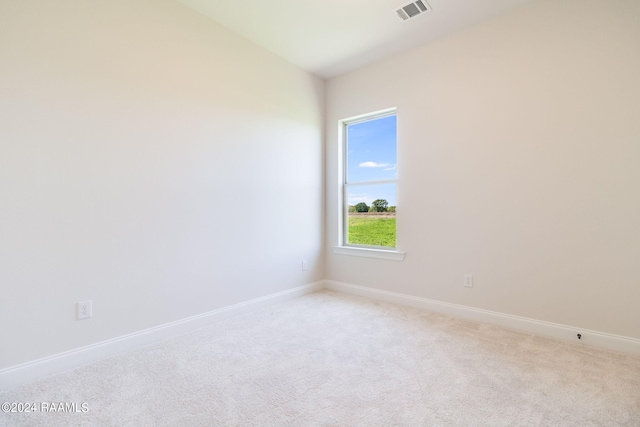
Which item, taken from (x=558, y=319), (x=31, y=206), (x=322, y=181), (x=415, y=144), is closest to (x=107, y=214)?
(x=31, y=206)

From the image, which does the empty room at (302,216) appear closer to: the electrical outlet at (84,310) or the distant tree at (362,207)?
the electrical outlet at (84,310)

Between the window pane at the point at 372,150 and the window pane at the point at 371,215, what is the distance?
0.14 metres

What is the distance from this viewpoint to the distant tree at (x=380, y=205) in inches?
139

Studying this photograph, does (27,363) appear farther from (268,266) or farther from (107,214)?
(268,266)

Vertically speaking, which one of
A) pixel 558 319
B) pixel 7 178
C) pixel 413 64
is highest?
pixel 413 64

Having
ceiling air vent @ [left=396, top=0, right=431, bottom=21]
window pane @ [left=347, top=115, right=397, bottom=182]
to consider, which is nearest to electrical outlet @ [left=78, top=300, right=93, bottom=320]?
window pane @ [left=347, top=115, right=397, bottom=182]

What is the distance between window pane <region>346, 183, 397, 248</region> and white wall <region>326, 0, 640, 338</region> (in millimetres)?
181

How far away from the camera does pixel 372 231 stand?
367 cm

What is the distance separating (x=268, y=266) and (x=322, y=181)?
1.36m

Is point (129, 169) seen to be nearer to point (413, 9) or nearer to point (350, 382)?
point (350, 382)

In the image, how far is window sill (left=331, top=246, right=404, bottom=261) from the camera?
3328 millimetres

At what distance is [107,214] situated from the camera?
215 cm

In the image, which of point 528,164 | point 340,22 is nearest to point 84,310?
point 340,22

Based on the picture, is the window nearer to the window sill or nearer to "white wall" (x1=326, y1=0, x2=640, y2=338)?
the window sill
